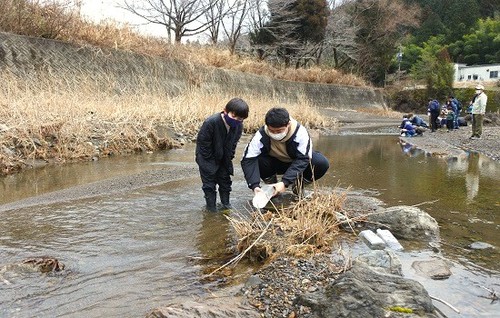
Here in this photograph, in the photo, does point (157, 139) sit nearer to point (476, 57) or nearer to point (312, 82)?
point (312, 82)

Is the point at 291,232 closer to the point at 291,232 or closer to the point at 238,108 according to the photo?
the point at 291,232

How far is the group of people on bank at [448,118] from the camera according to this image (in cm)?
1422

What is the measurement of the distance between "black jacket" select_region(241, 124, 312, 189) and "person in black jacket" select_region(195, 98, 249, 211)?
0.24m

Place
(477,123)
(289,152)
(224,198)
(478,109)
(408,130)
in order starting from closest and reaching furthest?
(289,152) → (224,198) → (478,109) → (477,123) → (408,130)

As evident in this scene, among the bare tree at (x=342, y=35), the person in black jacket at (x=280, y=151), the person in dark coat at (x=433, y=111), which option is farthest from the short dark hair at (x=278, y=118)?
the bare tree at (x=342, y=35)

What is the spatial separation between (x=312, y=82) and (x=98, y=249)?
28.0 meters

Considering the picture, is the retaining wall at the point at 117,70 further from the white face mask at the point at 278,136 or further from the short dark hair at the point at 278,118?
the short dark hair at the point at 278,118

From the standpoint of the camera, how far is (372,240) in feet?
11.8

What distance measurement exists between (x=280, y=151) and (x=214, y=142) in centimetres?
74

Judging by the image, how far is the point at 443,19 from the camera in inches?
2544

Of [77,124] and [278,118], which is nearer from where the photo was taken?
[278,118]

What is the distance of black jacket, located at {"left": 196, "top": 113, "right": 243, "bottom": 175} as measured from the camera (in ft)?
14.6

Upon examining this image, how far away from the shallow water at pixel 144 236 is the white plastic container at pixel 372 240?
225mm

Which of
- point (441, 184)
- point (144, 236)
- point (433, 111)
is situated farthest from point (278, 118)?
point (433, 111)
